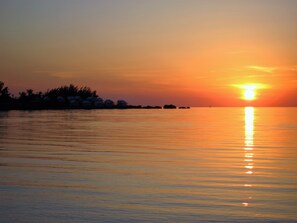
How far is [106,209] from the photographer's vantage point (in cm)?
901

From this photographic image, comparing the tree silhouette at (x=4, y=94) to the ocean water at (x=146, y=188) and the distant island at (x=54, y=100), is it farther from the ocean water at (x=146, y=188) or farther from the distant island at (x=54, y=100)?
the ocean water at (x=146, y=188)

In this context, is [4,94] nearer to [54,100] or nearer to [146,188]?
[54,100]

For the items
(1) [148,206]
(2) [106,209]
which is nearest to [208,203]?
(1) [148,206]

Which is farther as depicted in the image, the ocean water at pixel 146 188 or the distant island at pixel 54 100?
the distant island at pixel 54 100

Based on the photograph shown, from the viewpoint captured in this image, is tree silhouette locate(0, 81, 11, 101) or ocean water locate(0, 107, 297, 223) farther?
tree silhouette locate(0, 81, 11, 101)

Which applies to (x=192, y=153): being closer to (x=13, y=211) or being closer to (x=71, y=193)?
(x=71, y=193)

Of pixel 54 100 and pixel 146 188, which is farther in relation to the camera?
pixel 54 100

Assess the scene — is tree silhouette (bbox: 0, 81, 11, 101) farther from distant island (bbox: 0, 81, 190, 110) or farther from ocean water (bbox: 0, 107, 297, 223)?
ocean water (bbox: 0, 107, 297, 223)

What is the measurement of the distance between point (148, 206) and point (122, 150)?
1228 centimetres

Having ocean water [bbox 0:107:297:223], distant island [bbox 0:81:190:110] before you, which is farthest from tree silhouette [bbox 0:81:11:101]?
ocean water [bbox 0:107:297:223]

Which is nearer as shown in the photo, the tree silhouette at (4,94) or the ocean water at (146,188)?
the ocean water at (146,188)

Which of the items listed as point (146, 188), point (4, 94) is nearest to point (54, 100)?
point (4, 94)

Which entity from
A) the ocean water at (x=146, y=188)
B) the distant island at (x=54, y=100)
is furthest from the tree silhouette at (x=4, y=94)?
the ocean water at (x=146, y=188)

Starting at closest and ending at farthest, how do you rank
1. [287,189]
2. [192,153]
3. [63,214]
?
1. [63,214]
2. [287,189]
3. [192,153]
